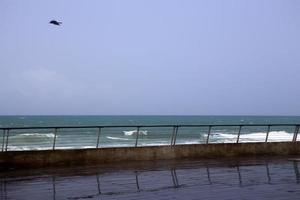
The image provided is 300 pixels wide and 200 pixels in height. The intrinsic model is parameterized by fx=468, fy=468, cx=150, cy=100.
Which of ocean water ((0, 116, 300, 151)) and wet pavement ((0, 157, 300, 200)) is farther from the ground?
ocean water ((0, 116, 300, 151))

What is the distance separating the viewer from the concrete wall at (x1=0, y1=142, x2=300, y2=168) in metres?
12.4

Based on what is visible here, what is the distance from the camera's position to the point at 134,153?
14203 millimetres

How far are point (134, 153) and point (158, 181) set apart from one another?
4431mm

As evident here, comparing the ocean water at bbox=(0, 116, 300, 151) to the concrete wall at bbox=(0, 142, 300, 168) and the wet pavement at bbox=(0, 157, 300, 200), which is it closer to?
the concrete wall at bbox=(0, 142, 300, 168)

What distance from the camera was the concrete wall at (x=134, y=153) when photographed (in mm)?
12352

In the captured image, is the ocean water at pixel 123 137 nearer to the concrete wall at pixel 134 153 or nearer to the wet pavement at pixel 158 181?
the concrete wall at pixel 134 153

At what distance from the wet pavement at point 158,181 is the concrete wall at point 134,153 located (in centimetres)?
71

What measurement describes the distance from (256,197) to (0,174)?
6127 millimetres

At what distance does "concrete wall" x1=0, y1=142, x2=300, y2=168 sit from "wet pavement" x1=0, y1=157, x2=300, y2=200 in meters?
0.71

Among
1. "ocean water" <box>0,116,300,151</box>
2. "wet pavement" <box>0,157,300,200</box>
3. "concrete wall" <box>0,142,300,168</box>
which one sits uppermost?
"ocean water" <box>0,116,300,151</box>

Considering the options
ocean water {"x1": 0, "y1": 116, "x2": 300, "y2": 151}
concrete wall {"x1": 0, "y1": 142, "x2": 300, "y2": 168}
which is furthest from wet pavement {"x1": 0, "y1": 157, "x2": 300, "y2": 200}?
ocean water {"x1": 0, "y1": 116, "x2": 300, "y2": 151}

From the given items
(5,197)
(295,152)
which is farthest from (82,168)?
(295,152)

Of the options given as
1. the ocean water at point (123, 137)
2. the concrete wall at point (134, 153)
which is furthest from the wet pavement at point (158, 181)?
the ocean water at point (123, 137)

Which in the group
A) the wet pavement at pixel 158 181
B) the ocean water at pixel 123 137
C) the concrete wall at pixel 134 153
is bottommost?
the wet pavement at pixel 158 181
